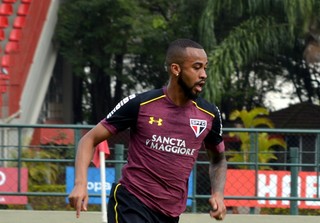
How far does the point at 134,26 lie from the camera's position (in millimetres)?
23266

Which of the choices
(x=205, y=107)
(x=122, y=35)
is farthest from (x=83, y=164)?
(x=122, y=35)

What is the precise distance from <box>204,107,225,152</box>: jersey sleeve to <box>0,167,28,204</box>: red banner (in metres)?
7.38

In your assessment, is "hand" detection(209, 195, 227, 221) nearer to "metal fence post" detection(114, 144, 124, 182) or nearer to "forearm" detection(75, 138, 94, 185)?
"forearm" detection(75, 138, 94, 185)

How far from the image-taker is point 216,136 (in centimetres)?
562

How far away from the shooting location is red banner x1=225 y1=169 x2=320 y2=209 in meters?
12.8

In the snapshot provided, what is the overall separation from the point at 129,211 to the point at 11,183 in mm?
7649

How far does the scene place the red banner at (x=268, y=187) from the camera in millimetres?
12836

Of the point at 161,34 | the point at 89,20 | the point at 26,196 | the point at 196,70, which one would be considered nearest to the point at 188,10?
the point at 161,34

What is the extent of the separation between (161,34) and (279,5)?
12.2 ft

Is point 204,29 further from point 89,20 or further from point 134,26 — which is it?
point 89,20

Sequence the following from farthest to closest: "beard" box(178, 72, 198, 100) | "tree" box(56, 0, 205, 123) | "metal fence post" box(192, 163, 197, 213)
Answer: "tree" box(56, 0, 205, 123) < "metal fence post" box(192, 163, 197, 213) < "beard" box(178, 72, 198, 100)

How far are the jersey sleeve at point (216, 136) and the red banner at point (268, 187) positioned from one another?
723 cm

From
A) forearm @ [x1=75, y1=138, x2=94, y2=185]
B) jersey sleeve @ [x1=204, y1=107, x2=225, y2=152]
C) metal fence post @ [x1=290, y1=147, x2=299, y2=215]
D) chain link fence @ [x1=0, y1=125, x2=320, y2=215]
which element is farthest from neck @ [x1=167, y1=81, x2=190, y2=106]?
metal fence post @ [x1=290, y1=147, x2=299, y2=215]

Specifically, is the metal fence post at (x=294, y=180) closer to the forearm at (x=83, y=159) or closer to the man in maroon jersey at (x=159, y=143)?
the man in maroon jersey at (x=159, y=143)
